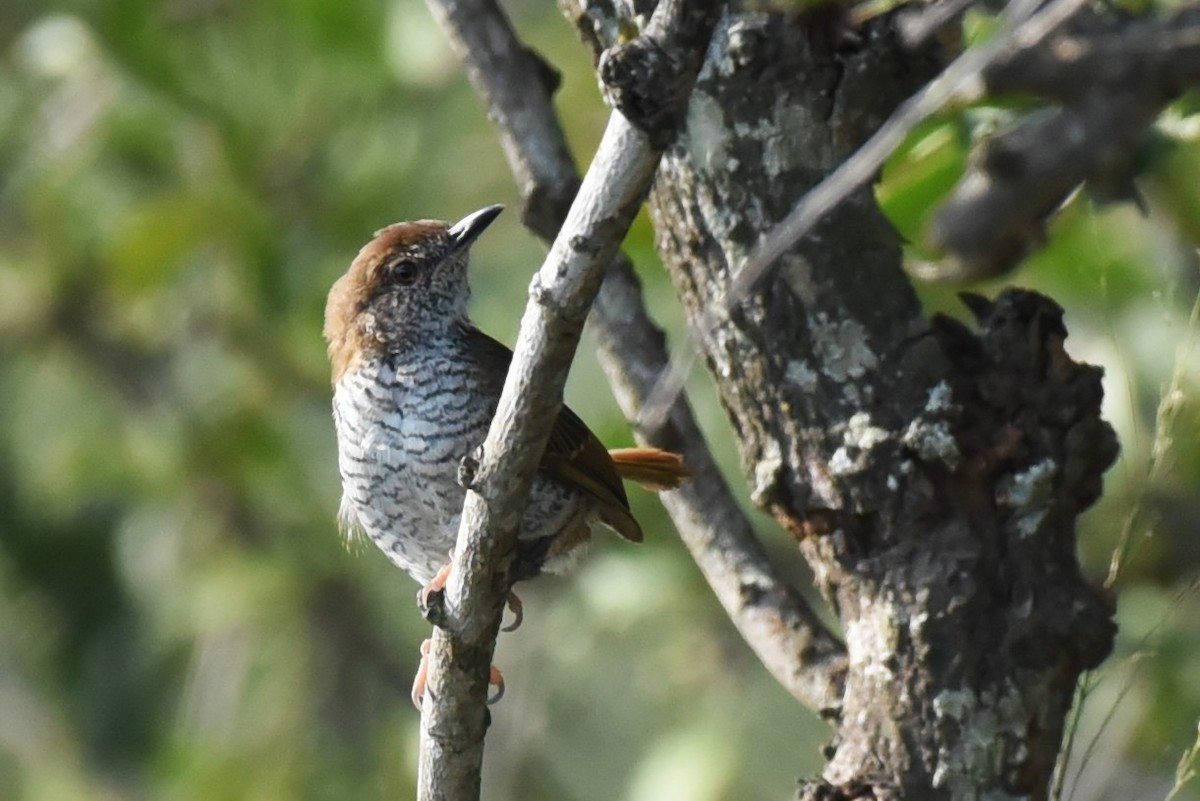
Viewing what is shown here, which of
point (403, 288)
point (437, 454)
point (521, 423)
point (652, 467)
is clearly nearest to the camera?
point (521, 423)

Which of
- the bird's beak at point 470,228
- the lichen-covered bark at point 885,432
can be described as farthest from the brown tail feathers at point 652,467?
the bird's beak at point 470,228

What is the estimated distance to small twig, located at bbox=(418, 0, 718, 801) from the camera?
2295 mm

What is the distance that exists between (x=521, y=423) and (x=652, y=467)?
1334 mm

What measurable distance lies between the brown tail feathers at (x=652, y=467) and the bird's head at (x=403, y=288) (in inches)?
23.4

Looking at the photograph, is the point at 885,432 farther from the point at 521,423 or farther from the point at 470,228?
the point at 470,228

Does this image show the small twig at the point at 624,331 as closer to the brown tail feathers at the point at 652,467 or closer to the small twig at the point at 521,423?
the brown tail feathers at the point at 652,467

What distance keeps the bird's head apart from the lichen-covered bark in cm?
104

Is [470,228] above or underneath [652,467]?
above

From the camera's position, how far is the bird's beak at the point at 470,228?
4.45 m

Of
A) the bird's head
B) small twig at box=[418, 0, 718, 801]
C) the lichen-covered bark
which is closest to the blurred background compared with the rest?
the bird's head

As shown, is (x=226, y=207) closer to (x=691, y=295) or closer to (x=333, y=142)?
(x=333, y=142)

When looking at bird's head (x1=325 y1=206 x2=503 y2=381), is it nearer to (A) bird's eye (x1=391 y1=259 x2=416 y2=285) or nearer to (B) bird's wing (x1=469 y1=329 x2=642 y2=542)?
(A) bird's eye (x1=391 y1=259 x2=416 y2=285)

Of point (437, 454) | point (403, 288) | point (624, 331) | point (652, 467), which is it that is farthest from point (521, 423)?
point (403, 288)

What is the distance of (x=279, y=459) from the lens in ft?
24.2
